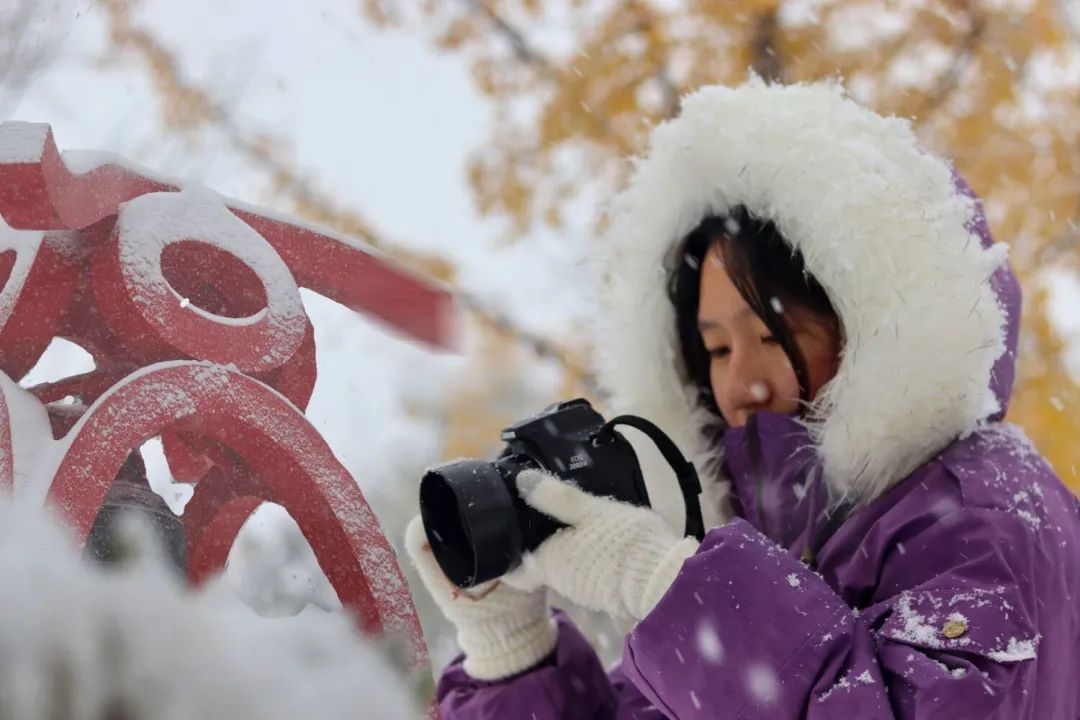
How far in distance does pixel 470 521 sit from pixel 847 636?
0.35 metres

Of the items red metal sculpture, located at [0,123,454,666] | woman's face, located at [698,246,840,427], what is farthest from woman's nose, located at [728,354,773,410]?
red metal sculpture, located at [0,123,454,666]

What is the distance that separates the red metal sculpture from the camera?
603mm

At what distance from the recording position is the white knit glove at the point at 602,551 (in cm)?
91

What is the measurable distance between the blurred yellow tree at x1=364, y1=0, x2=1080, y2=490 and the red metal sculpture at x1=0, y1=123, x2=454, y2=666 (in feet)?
4.68

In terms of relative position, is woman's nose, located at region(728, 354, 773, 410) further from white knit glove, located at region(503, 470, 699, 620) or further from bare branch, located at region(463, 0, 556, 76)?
bare branch, located at region(463, 0, 556, 76)

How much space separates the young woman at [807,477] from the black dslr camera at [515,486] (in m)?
0.03

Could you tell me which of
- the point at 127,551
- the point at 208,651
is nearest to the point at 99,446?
the point at 127,551

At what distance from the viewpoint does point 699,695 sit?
858 millimetres

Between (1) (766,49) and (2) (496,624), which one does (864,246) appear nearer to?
(2) (496,624)

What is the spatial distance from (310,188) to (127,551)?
1.66 meters

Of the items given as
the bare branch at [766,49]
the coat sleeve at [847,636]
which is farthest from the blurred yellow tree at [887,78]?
the coat sleeve at [847,636]

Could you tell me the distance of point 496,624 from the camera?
1131mm

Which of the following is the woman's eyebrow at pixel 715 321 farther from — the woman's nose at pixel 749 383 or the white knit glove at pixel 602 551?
the white knit glove at pixel 602 551

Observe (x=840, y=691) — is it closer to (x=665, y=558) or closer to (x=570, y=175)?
(x=665, y=558)
